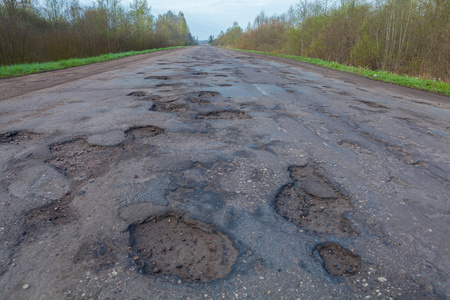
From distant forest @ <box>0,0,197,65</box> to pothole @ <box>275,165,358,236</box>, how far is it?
13.6 meters

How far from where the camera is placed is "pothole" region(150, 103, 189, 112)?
4.82 metres

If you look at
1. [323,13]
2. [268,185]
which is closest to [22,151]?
[268,185]

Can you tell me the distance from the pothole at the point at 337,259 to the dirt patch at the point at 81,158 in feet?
6.62

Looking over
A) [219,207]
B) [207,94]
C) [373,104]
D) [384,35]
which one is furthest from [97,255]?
[384,35]

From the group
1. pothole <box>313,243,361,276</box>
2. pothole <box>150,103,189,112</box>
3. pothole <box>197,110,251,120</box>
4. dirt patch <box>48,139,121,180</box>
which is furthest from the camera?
pothole <box>150,103,189,112</box>

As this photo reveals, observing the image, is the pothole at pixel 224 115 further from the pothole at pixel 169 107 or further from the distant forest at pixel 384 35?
the distant forest at pixel 384 35

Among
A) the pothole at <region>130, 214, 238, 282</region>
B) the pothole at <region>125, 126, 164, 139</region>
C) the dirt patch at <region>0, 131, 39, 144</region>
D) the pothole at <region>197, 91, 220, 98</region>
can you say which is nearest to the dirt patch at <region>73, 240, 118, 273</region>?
the pothole at <region>130, 214, 238, 282</region>

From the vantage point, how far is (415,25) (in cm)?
1273

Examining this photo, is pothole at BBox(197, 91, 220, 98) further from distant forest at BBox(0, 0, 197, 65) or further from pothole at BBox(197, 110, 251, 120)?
distant forest at BBox(0, 0, 197, 65)

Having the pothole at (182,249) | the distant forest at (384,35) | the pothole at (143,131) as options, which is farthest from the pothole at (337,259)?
the distant forest at (384,35)

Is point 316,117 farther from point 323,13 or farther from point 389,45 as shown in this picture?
point 323,13

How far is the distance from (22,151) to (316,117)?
163 inches

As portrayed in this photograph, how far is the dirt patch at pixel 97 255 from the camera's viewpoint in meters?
1.59

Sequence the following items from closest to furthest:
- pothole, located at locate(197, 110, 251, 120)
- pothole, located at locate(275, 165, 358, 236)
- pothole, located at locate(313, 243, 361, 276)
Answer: pothole, located at locate(313, 243, 361, 276) → pothole, located at locate(275, 165, 358, 236) → pothole, located at locate(197, 110, 251, 120)
